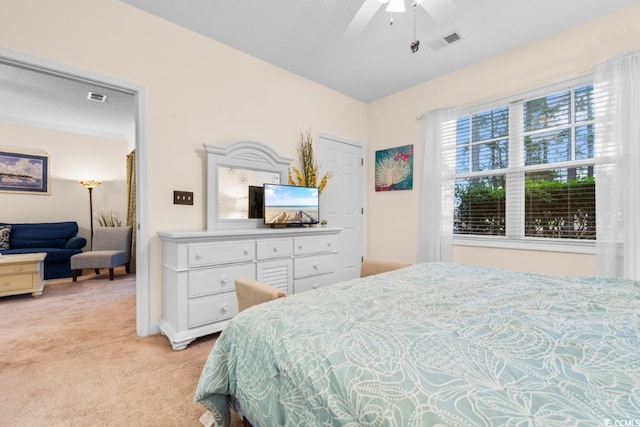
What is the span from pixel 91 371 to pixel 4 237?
4.28 m

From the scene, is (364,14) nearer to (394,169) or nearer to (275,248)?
(275,248)

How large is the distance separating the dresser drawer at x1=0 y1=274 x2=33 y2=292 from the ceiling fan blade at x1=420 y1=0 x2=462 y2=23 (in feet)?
17.0

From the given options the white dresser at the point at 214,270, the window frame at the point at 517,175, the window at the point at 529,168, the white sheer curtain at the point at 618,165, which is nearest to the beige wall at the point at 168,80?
the white dresser at the point at 214,270

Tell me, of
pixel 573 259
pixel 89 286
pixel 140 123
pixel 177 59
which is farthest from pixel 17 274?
pixel 573 259

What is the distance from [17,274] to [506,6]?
19.7 feet

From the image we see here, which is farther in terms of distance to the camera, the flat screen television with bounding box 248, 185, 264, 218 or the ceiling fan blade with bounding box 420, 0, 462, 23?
the flat screen television with bounding box 248, 185, 264, 218

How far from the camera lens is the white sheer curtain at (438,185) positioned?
3422mm

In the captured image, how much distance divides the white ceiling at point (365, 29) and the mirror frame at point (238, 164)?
1.07 meters

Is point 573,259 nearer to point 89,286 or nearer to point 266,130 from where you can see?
point 266,130

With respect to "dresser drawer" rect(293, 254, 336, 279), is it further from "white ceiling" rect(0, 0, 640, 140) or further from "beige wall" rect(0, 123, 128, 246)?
"beige wall" rect(0, 123, 128, 246)

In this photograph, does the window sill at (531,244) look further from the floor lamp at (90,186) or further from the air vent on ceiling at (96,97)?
the floor lamp at (90,186)

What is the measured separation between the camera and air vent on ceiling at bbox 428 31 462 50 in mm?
2736

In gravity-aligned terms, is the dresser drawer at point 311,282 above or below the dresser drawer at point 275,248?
below

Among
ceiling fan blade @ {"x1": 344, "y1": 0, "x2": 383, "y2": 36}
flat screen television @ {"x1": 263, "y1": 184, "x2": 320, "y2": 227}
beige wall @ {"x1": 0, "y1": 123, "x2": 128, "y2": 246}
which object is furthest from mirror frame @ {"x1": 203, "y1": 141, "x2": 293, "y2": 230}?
beige wall @ {"x1": 0, "y1": 123, "x2": 128, "y2": 246}
